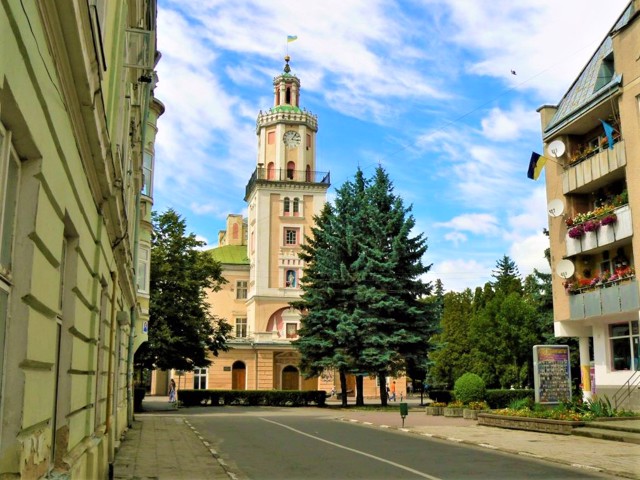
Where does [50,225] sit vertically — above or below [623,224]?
below

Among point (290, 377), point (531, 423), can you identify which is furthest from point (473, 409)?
point (290, 377)

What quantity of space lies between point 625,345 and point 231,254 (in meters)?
53.9

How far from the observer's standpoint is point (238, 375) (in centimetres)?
6500

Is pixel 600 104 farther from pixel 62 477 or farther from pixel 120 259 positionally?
pixel 62 477

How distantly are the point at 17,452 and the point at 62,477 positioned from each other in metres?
1.69

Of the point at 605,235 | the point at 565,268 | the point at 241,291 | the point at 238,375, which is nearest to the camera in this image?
the point at 605,235

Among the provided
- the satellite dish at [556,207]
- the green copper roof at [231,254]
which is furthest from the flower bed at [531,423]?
the green copper roof at [231,254]

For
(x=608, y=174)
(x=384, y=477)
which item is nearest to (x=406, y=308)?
(x=608, y=174)

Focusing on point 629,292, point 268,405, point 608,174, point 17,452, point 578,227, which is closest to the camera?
point 17,452

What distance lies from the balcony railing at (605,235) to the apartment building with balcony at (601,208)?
4 cm

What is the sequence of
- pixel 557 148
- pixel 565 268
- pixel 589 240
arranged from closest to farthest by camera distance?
pixel 589 240, pixel 565 268, pixel 557 148

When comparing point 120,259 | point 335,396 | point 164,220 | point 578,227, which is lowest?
point 335,396

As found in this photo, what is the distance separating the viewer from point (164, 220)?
42.5 meters

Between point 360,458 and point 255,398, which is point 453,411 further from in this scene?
point 255,398
